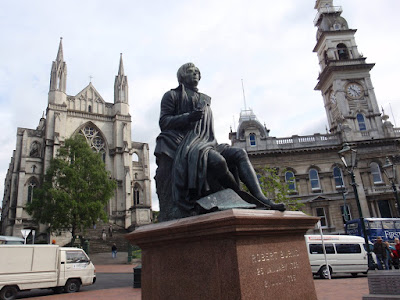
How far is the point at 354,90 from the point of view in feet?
112

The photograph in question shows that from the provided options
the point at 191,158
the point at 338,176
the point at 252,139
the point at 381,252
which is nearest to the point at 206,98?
the point at 191,158

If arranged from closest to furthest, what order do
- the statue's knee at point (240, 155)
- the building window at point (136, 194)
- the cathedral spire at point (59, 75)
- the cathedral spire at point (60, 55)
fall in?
the statue's knee at point (240, 155)
the cathedral spire at point (59, 75)
the cathedral spire at point (60, 55)
the building window at point (136, 194)

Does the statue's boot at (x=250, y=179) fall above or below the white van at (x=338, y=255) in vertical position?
above

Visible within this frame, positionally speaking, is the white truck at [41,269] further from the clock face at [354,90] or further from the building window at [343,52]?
the building window at [343,52]

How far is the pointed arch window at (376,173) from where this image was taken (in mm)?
30109

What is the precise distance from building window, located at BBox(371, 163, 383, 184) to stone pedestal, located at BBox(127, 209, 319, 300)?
3107 centimetres

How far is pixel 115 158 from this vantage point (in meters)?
41.9

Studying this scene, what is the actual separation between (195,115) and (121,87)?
4404 cm

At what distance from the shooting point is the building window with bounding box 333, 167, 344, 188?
30.0 m

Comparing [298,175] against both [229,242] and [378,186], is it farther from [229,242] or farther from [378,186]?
[229,242]

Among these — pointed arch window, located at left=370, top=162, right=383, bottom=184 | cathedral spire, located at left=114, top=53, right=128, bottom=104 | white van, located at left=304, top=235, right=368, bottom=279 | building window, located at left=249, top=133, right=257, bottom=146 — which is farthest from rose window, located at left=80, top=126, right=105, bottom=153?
white van, located at left=304, top=235, right=368, bottom=279

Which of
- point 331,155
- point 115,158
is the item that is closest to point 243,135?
point 331,155

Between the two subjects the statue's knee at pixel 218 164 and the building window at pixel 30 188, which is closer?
the statue's knee at pixel 218 164

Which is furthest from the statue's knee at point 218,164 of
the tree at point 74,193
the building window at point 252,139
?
the building window at point 252,139
